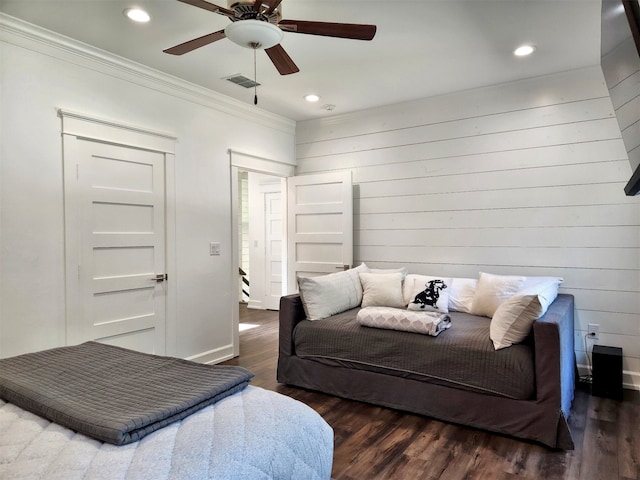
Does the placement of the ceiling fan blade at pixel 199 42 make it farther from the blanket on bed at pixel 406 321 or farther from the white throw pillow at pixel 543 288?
the white throw pillow at pixel 543 288

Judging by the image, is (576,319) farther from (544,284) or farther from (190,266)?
(190,266)

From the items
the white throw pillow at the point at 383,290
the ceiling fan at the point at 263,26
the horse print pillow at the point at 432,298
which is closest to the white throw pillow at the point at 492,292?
the horse print pillow at the point at 432,298

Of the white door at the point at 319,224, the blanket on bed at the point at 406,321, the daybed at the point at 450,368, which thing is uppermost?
the white door at the point at 319,224

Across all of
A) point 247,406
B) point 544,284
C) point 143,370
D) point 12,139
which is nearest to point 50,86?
point 12,139

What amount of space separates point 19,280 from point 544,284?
364cm

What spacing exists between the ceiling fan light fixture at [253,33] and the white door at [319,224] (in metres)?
2.51

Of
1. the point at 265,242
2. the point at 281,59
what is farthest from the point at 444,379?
the point at 265,242

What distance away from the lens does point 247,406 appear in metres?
1.41

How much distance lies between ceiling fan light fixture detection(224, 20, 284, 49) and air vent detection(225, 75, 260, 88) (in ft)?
4.90

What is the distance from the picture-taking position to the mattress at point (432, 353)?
2.59 metres

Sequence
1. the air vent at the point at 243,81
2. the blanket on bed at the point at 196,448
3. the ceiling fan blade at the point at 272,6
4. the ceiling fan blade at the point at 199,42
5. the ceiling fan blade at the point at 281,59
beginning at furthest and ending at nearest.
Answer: the air vent at the point at 243,81 < the ceiling fan blade at the point at 281,59 < the ceiling fan blade at the point at 199,42 < the ceiling fan blade at the point at 272,6 < the blanket on bed at the point at 196,448

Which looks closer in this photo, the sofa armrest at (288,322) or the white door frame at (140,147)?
the white door frame at (140,147)

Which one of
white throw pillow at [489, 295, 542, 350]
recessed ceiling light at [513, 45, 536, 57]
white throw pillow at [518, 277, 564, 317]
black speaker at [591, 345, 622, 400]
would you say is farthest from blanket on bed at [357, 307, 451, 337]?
recessed ceiling light at [513, 45, 536, 57]

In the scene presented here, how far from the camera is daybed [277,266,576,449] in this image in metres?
2.47
